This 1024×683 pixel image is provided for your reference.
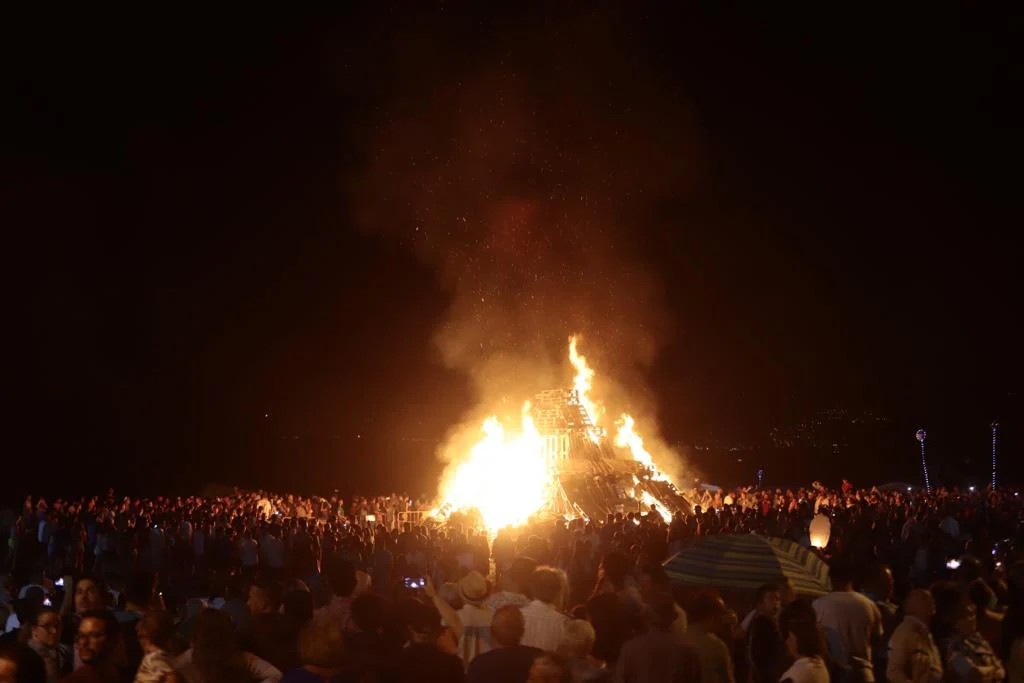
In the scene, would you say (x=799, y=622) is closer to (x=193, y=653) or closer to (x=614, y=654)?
(x=614, y=654)

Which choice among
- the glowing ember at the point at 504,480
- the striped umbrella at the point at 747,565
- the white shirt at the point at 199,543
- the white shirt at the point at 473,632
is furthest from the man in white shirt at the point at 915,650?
the glowing ember at the point at 504,480

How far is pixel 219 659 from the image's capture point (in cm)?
567

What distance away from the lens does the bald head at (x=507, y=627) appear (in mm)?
6023

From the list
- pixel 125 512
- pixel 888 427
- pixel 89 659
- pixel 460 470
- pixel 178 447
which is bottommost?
pixel 89 659

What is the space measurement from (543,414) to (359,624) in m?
23.1

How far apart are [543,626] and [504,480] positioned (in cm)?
2199

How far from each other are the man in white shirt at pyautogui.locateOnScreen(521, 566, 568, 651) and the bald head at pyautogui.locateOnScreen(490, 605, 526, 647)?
0.78m

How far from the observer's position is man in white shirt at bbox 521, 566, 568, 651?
22.8 feet

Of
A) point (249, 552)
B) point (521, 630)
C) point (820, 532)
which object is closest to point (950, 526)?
point (820, 532)

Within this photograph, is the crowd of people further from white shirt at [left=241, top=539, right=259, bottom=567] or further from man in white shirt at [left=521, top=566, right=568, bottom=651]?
white shirt at [left=241, top=539, right=259, bottom=567]

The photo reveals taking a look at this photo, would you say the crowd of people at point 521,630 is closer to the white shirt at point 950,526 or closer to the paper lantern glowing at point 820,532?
the paper lantern glowing at point 820,532

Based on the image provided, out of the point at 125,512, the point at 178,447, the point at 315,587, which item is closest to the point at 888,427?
the point at 178,447

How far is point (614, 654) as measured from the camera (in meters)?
6.92

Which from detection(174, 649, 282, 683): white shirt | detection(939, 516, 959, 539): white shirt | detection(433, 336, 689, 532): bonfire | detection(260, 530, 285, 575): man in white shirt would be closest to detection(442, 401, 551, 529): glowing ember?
detection(433, 336, 689, 532): bonfire
